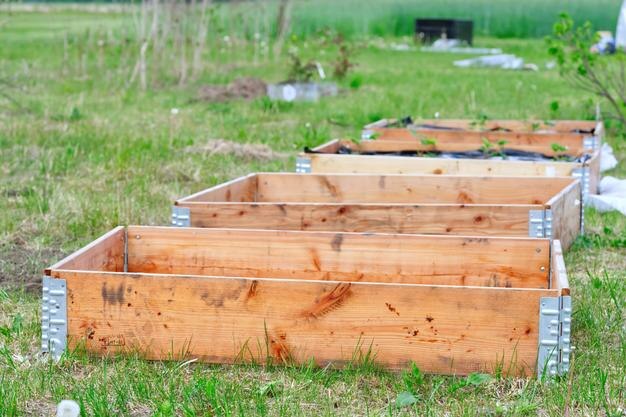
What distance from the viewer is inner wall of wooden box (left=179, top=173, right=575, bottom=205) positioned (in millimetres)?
6023

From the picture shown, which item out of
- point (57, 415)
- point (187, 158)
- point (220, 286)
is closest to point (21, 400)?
point (57, 415)

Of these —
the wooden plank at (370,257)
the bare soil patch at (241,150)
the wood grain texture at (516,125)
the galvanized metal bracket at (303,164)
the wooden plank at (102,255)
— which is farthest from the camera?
the wood grain texture at (516,125)

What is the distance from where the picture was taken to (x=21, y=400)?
3.48 m

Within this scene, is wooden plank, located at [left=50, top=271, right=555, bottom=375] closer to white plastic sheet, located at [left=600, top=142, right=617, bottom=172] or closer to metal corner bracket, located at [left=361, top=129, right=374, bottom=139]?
metal corner bracket, located at [left=361, top=129, right=374, bottom=139]

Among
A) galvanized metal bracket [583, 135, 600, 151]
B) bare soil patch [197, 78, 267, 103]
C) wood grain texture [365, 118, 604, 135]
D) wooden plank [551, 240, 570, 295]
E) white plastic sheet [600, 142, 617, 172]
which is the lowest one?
bare soil patch [197, 78, 267, 103]

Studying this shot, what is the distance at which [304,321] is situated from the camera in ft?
12.5

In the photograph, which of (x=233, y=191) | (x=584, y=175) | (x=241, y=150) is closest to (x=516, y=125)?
(x=241, y=150)

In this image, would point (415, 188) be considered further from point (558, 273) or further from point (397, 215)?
point (558, 273)

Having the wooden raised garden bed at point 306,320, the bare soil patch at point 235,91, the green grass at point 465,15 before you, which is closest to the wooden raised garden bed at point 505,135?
the wooden raised garden bed at point 306,320

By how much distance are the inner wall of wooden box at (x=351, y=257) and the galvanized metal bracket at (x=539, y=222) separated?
0.77m

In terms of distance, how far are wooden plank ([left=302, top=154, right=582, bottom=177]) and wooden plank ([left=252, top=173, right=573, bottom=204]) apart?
77 cm

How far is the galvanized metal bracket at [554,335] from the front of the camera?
12.0 ft

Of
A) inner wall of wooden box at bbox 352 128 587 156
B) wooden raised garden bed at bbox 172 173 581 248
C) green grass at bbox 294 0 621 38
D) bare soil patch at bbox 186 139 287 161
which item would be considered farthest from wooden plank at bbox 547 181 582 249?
green grass at bbox 294 0 621 38

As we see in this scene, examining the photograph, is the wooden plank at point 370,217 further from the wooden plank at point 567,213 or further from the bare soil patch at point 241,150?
the bare soil patch at point 241,150
